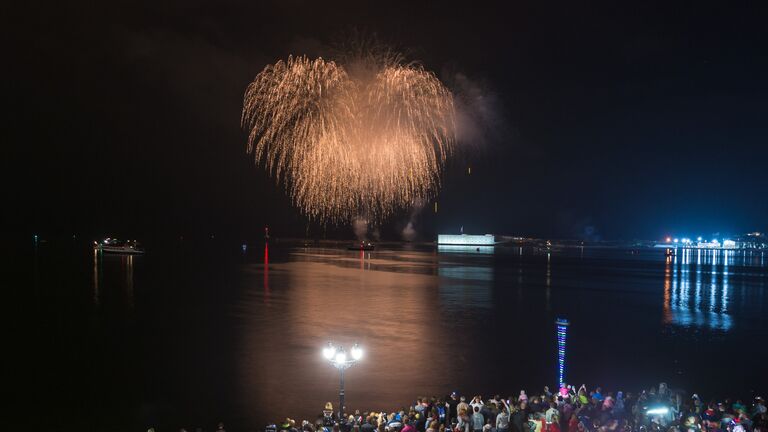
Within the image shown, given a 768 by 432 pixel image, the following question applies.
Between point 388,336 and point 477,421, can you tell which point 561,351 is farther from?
point 477,421

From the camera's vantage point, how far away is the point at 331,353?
12.2 metres

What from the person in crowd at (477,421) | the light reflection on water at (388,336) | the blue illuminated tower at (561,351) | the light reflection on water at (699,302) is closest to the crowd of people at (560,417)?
the person in crowd at (477,421)

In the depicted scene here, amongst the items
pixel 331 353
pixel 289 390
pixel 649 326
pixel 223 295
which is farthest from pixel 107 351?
pixel 649 326

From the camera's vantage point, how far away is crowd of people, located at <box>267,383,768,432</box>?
395 inches

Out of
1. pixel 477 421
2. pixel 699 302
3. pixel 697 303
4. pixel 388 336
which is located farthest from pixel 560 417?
pixel 699 302

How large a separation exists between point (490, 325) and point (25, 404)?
18380mm

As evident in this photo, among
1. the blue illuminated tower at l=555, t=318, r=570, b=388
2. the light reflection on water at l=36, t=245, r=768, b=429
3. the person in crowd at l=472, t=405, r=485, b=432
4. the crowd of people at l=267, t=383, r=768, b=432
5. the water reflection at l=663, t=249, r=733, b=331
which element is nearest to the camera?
the crowd of people at l=267, t=383, r=768, b=432

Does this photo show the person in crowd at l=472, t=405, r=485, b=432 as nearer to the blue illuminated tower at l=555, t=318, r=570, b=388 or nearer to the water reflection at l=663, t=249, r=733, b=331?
the blue illuminated tower at l=555, t=318, r=570, b=388

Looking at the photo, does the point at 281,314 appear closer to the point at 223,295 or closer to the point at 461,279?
the point at 223,295

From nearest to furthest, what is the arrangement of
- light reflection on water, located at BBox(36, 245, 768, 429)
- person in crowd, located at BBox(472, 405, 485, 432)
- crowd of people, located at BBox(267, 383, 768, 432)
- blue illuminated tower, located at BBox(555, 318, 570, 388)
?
crowd of people, located at BBox(267, 383, 768, 432) < person in crowd, located at BBox(472, 405, 485, 432) < light reflection on water, located at BBox(36, 245, 768, 429) < blue illuminated tower, located at BBox(555, 318, 570, 388)

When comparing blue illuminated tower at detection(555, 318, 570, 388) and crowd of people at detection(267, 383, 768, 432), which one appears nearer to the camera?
crowd of people at detection(267, 383, 768, 432)

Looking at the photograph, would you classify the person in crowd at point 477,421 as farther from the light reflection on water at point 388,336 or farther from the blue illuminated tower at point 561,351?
the blue illuminated tower at point 561,351

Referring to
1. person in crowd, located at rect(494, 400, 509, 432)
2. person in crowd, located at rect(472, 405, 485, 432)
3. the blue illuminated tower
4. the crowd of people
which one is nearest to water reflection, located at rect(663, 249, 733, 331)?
the blue illuminated tower

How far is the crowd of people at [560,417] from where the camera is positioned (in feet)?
32.9
